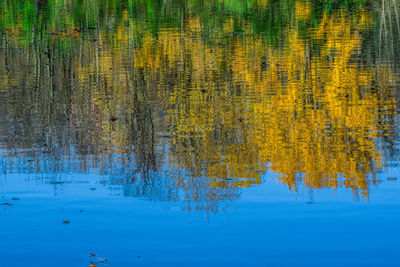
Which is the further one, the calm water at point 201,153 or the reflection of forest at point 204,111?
the reflection of forest at point 204,111

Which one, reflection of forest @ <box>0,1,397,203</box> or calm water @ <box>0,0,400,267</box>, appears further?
reflection of forest @ <box>0,1,397,203</box>

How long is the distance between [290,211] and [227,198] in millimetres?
1141

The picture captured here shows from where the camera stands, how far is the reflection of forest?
11.8 meters

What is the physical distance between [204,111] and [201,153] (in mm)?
4143

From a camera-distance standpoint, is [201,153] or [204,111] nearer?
[201,153]

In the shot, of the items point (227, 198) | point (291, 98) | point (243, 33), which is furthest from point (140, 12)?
point (227, 198)

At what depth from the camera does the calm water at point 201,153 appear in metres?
8.41

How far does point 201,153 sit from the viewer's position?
12.9 m

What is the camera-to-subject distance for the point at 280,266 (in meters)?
7.56

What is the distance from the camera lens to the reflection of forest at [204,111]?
466 inches

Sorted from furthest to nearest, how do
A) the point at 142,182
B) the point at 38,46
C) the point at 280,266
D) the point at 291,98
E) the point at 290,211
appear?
1. the point at 38,46
2. the point at 291,98
3. the point at 142,182
4. the point at 290,211
5. the point at 280,266

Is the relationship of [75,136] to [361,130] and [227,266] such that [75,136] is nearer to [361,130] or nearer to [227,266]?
[361,130]

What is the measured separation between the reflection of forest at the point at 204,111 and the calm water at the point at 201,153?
64 millimetres

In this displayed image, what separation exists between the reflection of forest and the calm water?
6cm
